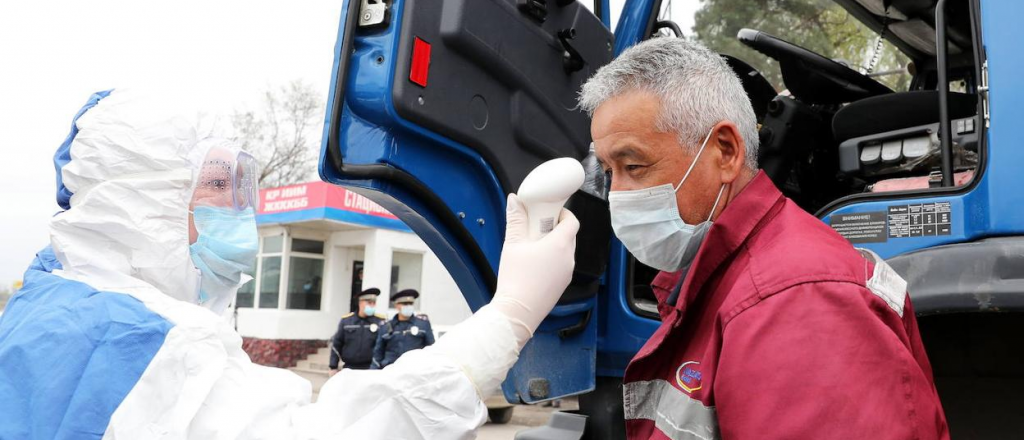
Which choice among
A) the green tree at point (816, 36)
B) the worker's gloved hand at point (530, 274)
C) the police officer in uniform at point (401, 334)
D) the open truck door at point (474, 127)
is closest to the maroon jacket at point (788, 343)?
the worker's gloved hand at point (530, 274)

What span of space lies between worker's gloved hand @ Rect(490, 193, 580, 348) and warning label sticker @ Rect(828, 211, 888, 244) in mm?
1027

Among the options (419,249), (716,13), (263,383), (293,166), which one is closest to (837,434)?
(263,383)

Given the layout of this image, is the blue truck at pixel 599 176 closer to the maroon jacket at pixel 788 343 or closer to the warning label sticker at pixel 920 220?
the warning label sticker at pixel 920 220

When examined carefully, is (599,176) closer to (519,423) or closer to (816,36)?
(816,36)

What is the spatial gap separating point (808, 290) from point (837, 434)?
0.72ft

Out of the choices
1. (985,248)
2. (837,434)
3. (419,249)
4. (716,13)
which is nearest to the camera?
(837,434)

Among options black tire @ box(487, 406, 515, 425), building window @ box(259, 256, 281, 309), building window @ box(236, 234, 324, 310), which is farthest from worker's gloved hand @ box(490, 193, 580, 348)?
building window @ box(259, 256, 281, 309)

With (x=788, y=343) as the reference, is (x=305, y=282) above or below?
below

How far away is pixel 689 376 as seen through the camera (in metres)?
1.33

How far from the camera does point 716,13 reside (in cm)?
426

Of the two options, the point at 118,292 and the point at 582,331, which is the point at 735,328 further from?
the point at 582,331

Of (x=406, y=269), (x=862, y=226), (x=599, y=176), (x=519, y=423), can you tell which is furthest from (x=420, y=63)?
(x=406, y=269)

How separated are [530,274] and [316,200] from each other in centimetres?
1780

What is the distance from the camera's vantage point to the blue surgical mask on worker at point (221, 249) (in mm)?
2123
